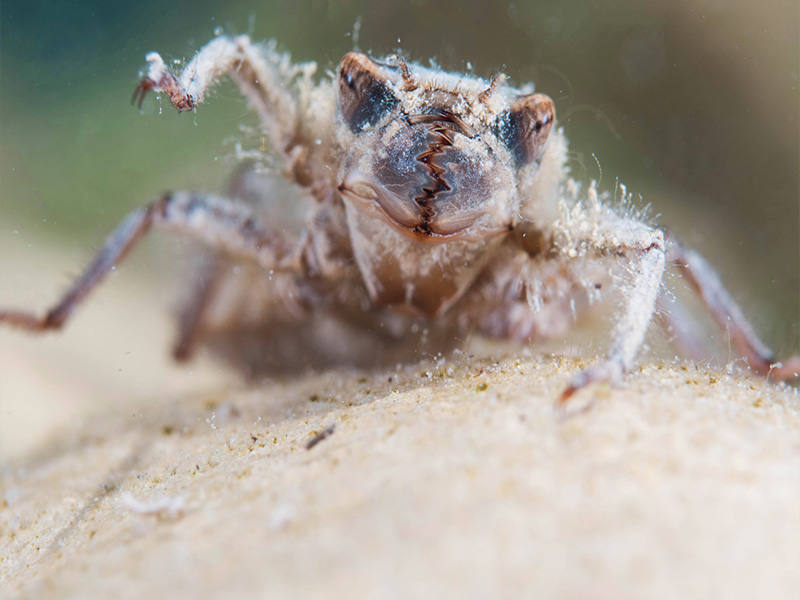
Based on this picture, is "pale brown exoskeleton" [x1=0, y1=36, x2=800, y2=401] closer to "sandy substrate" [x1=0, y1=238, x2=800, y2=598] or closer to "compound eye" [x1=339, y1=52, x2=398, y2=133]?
"compound eye" [x1=339, y1=52, x2=398, y2=133]

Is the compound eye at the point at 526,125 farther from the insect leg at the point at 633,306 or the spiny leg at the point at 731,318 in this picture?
the spiny leg at the point at 731,318

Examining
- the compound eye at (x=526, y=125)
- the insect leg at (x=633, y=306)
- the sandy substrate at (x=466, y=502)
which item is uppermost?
the compound eye at (x=526, y=125)

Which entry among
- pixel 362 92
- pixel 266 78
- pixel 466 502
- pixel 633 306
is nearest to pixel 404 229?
pixel 362 92

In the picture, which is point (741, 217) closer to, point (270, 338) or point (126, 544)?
point (270, 338)

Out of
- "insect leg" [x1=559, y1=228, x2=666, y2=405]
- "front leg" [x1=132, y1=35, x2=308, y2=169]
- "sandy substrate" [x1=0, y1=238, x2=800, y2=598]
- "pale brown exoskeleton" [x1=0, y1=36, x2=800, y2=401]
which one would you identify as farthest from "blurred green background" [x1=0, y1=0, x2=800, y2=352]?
"sandy substrate" [x1=0, y1=238, x2=800, y2=598]

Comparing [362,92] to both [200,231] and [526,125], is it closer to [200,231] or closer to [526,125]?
[526,125]

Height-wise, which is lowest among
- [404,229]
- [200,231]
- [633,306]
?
[200,231]

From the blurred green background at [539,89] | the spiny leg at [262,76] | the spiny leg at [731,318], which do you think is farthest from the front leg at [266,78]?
the spiny leg at [731,318]
